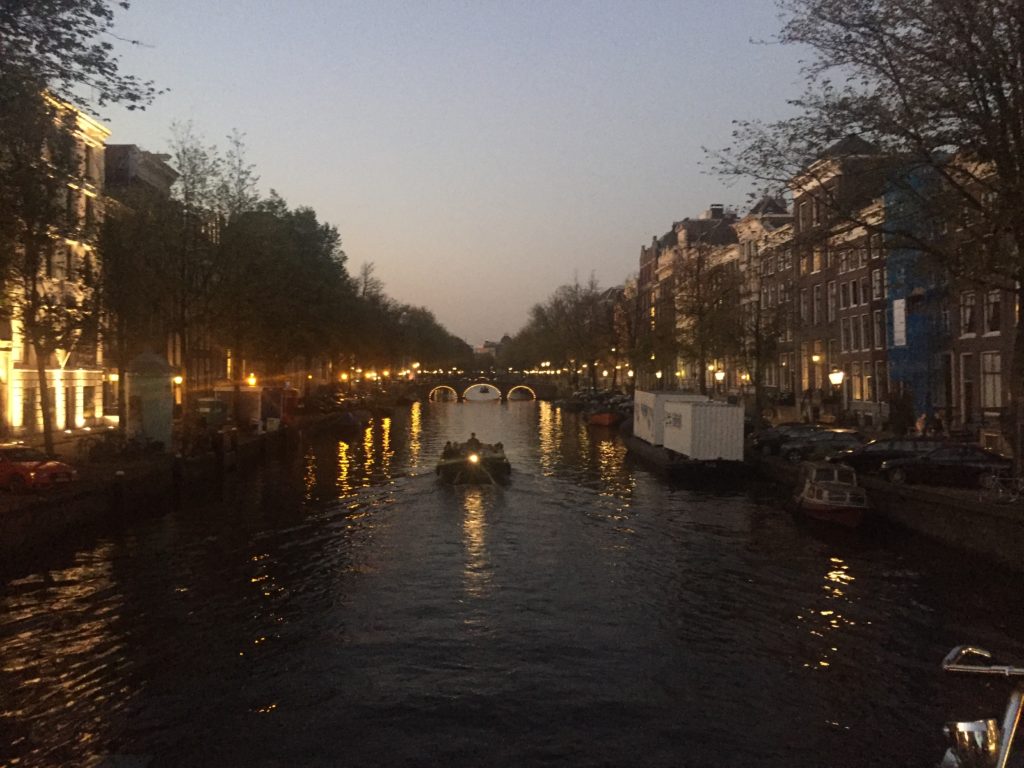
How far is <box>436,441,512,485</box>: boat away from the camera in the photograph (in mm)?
43906

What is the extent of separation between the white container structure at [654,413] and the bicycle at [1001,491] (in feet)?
76.7

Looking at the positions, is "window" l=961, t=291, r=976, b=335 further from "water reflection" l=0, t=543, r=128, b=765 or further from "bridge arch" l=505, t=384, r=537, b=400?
"bridge arch" l=505, t=384, r=537, b=400

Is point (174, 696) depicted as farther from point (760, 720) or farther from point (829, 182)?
point (829, 182)

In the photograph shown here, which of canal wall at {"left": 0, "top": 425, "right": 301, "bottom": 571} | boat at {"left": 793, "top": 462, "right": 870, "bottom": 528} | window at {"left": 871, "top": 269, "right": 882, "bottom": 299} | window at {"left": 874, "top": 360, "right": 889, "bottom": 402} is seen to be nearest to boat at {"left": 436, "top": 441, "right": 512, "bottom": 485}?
canal wall at {"left": 0, "top": 425, "right": 301, "bottom": 571}

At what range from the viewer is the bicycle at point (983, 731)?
18.7 feet

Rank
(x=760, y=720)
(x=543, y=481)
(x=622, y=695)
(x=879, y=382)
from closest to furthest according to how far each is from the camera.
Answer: (x=760, y=720)
(x=622, y=695)
(x=543, y=481)
(x=879, y=382)

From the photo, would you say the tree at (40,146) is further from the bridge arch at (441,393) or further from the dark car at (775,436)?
the bridge arch at (441,393)

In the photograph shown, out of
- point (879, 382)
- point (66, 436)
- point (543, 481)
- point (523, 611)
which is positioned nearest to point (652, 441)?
point (543, 481)

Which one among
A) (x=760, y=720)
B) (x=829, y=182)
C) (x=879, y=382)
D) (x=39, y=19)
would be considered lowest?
(x=760, y=720)

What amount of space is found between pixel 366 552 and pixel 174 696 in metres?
12.5

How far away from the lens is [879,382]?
61.9 m

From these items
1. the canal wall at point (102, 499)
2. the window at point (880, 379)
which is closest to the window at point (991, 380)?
the window at point (880, 379)

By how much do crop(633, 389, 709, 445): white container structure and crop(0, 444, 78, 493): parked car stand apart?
30642mm

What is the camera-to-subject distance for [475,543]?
29.9m
